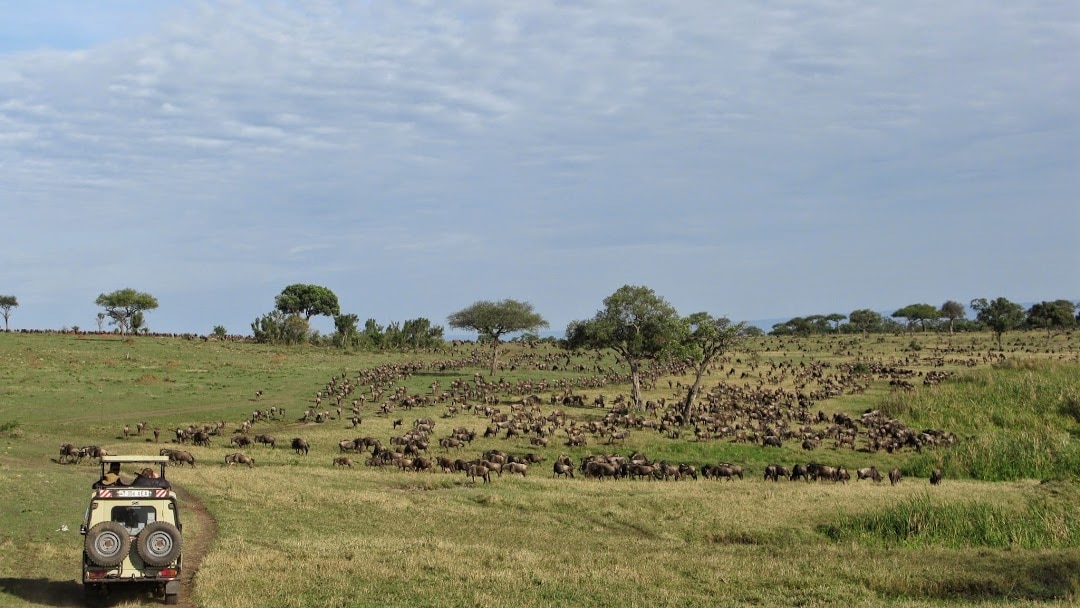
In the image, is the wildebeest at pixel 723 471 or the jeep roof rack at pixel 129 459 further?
the wildebeest at pixel 723 471

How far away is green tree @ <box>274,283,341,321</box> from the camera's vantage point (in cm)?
12975

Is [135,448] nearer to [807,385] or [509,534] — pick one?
[509,534]

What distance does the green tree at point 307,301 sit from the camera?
5108 inches

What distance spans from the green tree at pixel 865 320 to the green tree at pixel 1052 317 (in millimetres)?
20570

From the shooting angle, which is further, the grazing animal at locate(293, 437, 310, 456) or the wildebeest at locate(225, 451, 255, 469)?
the grazing animal at locate(293, 437, 310, 456)

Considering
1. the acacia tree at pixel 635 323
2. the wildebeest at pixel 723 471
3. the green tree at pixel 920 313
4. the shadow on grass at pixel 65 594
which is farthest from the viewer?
the green tree at pixel 920 313

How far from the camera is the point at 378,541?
843 inches

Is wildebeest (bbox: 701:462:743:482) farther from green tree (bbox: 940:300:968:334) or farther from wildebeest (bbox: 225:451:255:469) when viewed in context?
green tree (bbox: 940:300:968:334)

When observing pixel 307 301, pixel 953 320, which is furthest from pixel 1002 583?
pixel 953 320

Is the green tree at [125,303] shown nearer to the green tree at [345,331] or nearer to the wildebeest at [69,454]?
the green tree at [345,331]

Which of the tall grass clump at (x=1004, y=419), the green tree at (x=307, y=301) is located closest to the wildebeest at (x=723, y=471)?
Answer: the tall grass clump at (x=1004, y=419)

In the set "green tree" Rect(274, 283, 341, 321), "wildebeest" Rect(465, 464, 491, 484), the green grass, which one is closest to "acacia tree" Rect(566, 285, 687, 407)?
"wildebeest" Rect(465, 464, 491, 484)

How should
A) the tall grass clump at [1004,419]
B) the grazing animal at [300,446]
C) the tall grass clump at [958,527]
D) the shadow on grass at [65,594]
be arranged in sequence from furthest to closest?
1. the tall grass clump at [1004,419]
2. the grazing animal at [300,446]
3. the tall grass clump at [958,527]
4. the shadow on grass at [65,594]

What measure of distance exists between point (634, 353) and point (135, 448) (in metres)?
34.9
